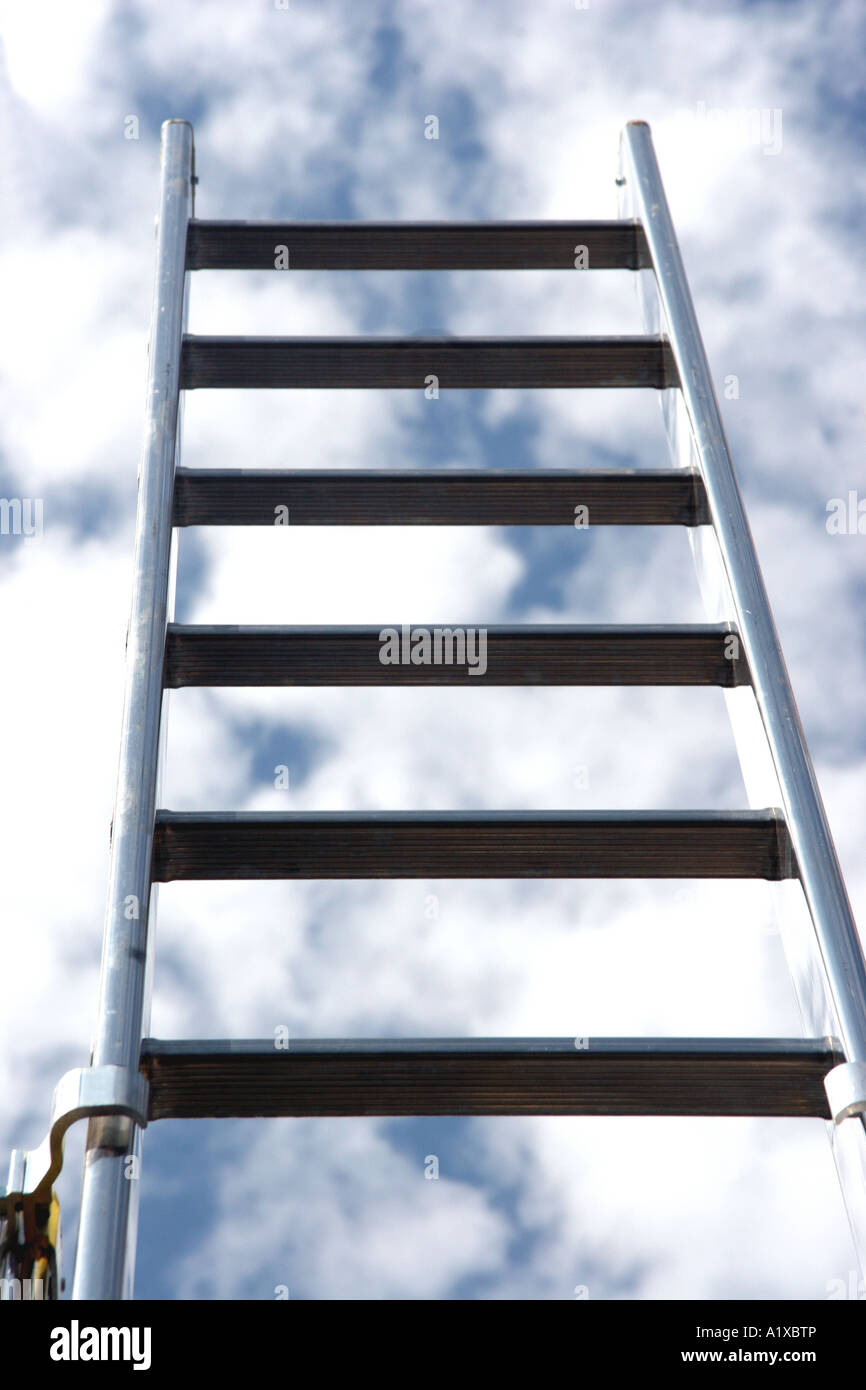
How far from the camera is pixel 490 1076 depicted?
2.56 metres

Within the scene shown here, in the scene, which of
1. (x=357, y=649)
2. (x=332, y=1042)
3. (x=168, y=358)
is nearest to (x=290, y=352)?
(x=168, y=358)

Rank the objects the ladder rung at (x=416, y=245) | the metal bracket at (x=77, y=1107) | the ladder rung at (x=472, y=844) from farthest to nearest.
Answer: the ladder rung at (x=416, y=245), the ladder rung at (x=472, y=844), the metal bracket at (x=77, y=1107)

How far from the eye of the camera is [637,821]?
9.41ft

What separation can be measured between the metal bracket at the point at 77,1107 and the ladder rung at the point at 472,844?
504 mm

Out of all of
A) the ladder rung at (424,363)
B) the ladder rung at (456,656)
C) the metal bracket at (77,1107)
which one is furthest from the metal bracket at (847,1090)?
the ladder rung at (424,363)

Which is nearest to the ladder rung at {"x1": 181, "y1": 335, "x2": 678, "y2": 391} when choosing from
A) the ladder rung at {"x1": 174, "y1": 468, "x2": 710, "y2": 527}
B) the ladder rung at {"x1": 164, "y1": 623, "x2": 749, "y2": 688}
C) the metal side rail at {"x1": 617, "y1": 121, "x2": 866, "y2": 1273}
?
the metal side rail at {"x1": 617, "y1": 121, "x2": 866, "y2": 1273}

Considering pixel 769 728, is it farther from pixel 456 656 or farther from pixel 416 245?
pixel 416 245

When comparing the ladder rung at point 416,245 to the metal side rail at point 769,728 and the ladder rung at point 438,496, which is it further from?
the ladder rung at point 438,496

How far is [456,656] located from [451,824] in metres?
0.49

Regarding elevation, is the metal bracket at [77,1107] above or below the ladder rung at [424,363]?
below

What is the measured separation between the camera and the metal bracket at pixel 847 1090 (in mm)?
2426

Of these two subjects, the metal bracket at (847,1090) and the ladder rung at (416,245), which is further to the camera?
the ladder rung at (416,245)

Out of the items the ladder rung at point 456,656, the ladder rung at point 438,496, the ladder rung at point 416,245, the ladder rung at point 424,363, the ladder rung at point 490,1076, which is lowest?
the ladder rung at point 490,1076
